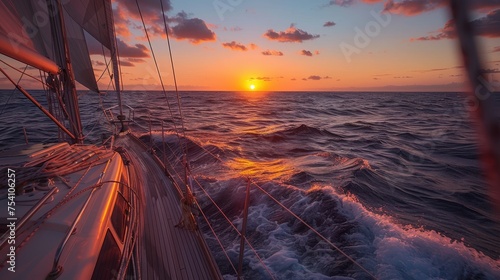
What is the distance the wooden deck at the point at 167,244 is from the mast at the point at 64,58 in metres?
2.00

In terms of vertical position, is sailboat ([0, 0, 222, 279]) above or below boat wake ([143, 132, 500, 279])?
above

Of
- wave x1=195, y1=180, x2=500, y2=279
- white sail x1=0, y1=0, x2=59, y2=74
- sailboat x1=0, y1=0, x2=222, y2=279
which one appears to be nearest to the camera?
sailboat x1=0, y1=0, x2=222, y2=279

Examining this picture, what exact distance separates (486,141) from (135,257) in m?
3.40

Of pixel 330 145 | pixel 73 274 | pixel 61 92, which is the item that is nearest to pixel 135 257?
pixel 73 274

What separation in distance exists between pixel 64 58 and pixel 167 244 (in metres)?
4.17

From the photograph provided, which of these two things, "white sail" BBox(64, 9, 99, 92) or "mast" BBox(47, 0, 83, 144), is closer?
"mast" BBox(47, 0, 83, 144)

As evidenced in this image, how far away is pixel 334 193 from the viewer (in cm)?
756

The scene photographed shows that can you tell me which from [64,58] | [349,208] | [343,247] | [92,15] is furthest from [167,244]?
[92,15]

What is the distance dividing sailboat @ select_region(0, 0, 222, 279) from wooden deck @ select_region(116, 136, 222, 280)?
0.01 metres

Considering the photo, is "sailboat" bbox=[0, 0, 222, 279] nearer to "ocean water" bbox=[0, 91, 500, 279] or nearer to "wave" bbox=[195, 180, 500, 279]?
"ocean water" bbox=[0, 91, 500, 279]

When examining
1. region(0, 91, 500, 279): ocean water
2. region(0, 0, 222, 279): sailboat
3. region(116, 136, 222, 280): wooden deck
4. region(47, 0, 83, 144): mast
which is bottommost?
region(0, 91, 500, 279): ocean water

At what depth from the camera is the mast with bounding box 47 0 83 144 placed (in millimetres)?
5012

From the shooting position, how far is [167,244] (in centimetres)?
382

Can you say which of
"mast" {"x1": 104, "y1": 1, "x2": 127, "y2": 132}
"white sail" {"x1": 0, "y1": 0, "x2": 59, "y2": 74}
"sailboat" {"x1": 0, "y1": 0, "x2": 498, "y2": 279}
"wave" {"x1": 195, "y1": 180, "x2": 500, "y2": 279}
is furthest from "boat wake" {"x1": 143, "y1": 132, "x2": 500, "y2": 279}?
"mast" {"x1": 104, "y1": 1, "x2": 127, "y2": 132}
